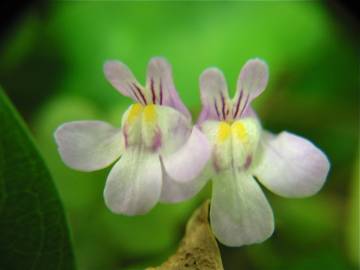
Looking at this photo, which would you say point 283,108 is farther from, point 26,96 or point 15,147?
point 15,147

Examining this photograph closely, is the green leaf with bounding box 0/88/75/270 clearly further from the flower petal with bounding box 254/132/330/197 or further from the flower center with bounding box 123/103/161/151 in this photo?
the flower petal with bounding box 254/132/330/197

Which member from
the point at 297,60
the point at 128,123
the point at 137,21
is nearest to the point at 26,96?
the point at 137,21

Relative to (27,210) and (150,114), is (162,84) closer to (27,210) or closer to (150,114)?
(150,114)

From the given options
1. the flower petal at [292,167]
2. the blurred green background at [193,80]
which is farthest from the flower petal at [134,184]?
the blurred green background at [193,80]

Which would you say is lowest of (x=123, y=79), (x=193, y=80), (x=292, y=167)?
(x=193, y=80)

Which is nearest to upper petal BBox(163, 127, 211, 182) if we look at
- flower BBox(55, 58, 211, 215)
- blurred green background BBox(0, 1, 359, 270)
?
flower BBox(55, 58, 211, 215)

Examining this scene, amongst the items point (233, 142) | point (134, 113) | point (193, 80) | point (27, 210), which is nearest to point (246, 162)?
point (233, 142)

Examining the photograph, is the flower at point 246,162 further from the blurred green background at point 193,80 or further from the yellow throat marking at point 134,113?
the blurred green background at point 193,80
